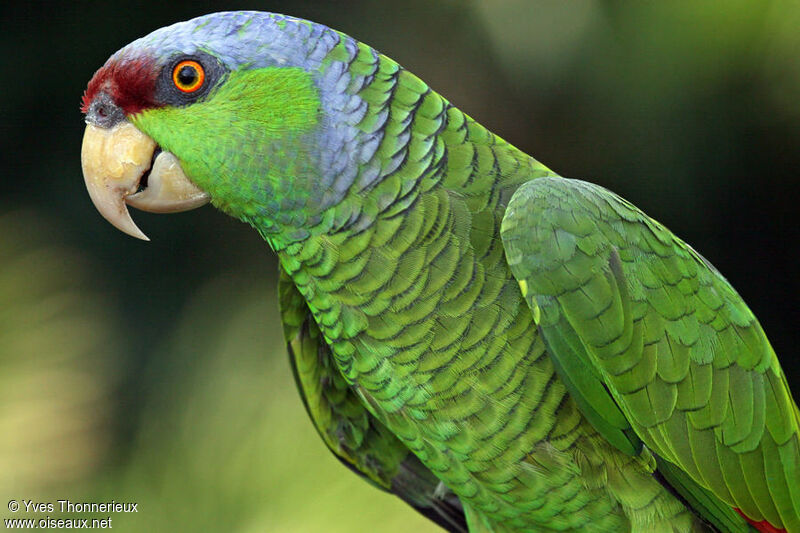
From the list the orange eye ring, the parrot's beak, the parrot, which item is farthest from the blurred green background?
the orange eye ring

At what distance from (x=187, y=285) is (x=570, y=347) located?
4.64 feet

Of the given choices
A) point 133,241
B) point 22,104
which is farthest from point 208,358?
point 22,104

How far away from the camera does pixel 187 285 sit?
2.02m

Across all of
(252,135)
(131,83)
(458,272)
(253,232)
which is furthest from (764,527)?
(253,232)

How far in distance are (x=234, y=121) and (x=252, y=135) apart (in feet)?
0.08

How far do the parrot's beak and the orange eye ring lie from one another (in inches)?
3.0

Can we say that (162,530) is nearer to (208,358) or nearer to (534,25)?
(208,358)

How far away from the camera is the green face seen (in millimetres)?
828

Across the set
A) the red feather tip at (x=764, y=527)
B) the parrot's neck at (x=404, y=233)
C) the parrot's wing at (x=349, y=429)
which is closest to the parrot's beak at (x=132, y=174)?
the parrot's neck at (x=404, y=233)

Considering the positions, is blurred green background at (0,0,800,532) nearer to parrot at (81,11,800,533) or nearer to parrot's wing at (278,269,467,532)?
parrot's wing at (278,269,467,532)

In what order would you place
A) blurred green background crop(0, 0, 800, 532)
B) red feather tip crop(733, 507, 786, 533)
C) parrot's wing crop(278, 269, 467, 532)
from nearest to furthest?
red feather tip crop(733, 507, 786, 533) < parrot's wing crop(278, 269, 467, 532) < blurred green background crop(0, 0, 800, 532)

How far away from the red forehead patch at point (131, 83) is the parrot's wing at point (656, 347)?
0.44 meters

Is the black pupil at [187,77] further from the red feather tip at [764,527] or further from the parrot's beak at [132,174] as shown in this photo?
the red feather tip at [764,527]

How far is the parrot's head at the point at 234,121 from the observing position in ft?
2.73
